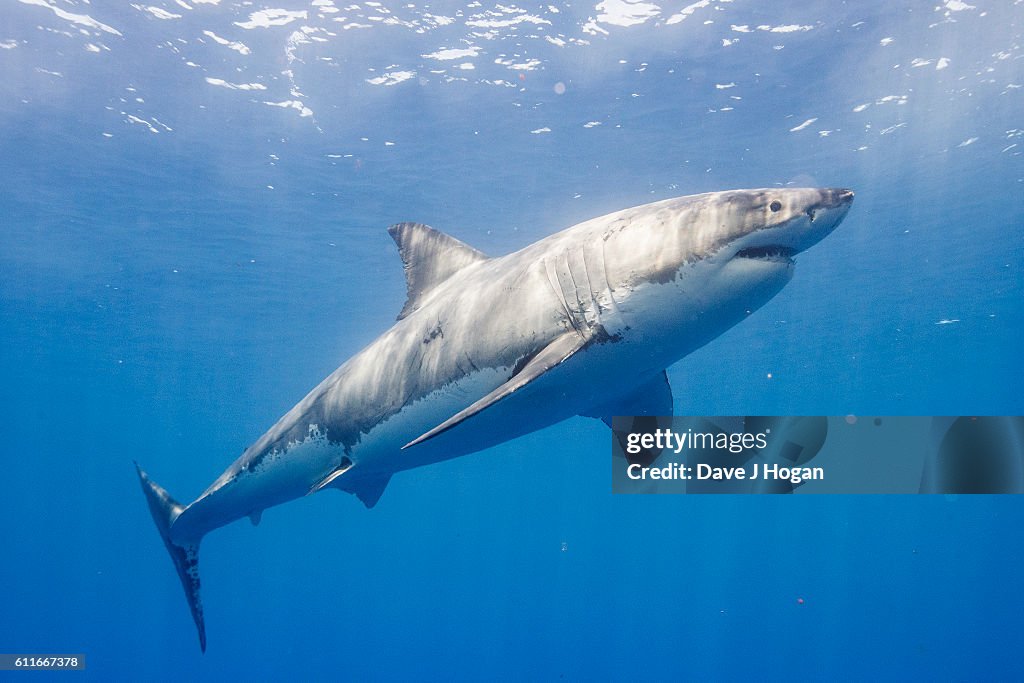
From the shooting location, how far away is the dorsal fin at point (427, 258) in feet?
20.0

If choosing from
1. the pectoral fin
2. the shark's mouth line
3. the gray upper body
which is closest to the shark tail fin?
the gray upper body

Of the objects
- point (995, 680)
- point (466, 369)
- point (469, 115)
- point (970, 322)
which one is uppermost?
point (469, 115)

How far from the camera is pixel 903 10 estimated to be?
12.9m

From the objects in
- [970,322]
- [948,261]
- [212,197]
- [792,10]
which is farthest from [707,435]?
[970,322]

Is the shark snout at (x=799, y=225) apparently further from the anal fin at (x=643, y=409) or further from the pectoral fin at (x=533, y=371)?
the anal fin at (x=643, y=409)

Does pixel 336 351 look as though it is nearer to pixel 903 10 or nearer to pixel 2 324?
pixel 2 324

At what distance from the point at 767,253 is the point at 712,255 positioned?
Answer: 1.04 feet

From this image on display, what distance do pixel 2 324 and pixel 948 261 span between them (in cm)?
4621

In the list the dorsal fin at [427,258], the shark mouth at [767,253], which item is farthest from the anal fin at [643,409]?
the shark mouth at [767,253]

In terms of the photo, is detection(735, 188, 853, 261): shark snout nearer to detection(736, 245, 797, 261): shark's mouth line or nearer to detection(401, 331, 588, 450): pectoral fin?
detection(736, 245, 797, 261): shark's mouth line

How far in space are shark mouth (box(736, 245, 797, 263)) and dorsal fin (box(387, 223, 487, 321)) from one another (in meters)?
3.09

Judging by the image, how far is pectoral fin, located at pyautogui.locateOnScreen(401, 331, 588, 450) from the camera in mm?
3594

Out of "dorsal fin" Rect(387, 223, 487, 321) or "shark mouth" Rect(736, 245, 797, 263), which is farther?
"dorsal fin" Rect(387, 223, 487, 321)

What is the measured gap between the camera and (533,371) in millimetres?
3703
